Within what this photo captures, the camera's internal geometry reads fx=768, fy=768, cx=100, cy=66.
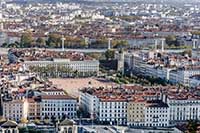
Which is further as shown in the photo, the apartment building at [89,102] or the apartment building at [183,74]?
the apartment building at [183,74]

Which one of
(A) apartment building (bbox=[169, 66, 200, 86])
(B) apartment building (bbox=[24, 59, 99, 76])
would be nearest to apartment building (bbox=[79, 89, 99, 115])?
(A) apartment building (bbox=[169, 66, 200, 86])

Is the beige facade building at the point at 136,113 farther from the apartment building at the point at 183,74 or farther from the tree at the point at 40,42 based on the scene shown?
the tree at the point at 40,42

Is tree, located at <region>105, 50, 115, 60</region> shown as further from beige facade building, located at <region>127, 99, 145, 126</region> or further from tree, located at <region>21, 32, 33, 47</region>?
beige facade building, located at <region>127, 99, 145, 126</region>

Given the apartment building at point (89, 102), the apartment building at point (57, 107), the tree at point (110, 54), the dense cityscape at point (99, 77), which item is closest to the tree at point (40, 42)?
the dense cityscape at point (99, 77)

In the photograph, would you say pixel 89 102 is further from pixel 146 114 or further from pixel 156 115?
pixel 156 115

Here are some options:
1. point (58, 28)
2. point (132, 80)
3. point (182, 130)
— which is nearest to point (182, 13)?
point (58, 28)

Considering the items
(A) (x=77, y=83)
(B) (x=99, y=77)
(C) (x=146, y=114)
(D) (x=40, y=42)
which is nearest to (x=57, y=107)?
(C) (x=146, y=114)

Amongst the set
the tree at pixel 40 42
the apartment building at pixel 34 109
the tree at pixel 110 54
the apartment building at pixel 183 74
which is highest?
the apartment building at pixel 34 109

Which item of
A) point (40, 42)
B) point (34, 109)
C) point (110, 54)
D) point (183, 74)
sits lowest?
point (40, 42)

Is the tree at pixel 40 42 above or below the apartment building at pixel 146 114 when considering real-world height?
below
